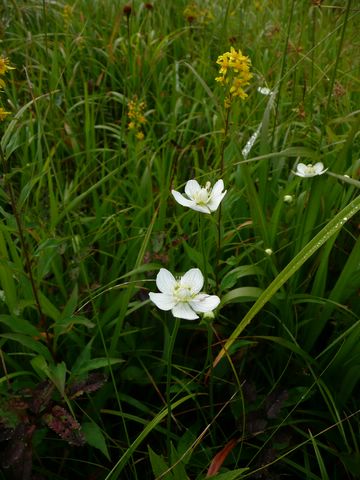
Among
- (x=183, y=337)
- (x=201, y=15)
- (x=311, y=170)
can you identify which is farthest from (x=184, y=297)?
(x=201, y=15)

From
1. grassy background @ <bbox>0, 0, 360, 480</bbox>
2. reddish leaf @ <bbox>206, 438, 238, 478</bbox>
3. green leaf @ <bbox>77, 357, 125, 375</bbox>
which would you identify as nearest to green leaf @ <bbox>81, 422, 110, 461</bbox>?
grassy background @ <bbox>0, 0, 360, 480</bbox>

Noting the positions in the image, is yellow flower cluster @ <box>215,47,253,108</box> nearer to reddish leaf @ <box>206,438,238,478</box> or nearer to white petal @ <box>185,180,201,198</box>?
white petal @ <box>185,180,201,198</box>

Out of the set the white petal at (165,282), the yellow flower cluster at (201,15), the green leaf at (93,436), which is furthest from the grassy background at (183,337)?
the yellow flower cluster at (201,15)

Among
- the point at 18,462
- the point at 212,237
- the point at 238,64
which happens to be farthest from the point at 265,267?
the point at 18,462

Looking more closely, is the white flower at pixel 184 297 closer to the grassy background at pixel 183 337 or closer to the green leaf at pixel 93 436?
the grassy background at pixel 183 337

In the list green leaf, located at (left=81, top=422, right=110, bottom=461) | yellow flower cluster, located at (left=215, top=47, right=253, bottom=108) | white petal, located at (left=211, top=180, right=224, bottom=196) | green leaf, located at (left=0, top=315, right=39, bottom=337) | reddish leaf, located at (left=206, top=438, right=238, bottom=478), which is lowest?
reddish leaf, located at (left=206, top=438, right=238, bottom=478)

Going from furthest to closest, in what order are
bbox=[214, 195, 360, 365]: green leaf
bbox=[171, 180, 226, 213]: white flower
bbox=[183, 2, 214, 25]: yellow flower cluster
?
bbox=[183, 2, 214, 25]: yellow flower cluster, bbox=[171, 180, 226, 213]: white flower, bbox=[214, 195, 360, 365]: green leaf
